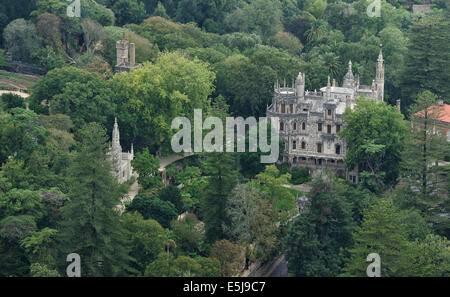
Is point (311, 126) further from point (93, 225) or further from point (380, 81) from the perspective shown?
point (93, 225)

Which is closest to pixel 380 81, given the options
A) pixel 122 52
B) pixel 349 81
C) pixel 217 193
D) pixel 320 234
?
pixel 349 81

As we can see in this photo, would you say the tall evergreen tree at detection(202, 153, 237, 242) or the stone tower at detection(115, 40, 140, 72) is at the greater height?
the stone tower at detection(115, 40, 140, 72)

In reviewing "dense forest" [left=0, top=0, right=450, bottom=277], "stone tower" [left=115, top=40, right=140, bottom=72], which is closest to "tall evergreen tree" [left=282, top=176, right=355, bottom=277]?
"dense forest" [left=0, top=0, right=450, bottom=277]

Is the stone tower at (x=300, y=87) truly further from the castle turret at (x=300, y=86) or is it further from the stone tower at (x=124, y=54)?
the stone tower at (x=124, y=54)

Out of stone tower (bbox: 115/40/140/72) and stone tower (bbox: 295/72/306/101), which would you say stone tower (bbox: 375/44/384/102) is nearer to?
stone tower (bbox: 295/72/306/101)

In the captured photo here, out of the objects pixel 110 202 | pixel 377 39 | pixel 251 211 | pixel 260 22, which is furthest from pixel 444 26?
pixel 110 202

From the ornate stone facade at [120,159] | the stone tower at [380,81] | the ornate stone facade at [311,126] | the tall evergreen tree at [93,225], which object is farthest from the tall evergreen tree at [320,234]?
the stone tower at [380,81]
